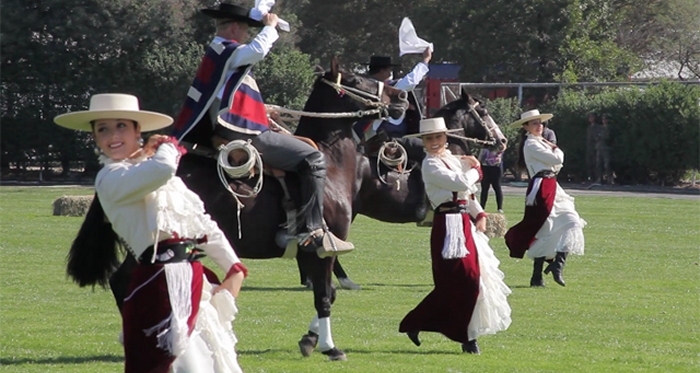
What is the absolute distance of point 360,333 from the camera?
1041 centimetres

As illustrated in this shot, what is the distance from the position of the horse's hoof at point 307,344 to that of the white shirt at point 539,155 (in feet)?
18.4

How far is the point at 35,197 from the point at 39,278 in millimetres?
15923

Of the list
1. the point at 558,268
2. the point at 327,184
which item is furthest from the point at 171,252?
the point at 558,268

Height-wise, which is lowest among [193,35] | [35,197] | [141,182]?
[35,197]

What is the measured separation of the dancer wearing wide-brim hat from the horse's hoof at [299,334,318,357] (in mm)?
3295

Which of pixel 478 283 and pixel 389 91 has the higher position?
pixel 389 91

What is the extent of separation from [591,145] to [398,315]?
24.0 meters

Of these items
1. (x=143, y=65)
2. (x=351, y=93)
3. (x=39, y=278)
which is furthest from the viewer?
(x=143, y=65)

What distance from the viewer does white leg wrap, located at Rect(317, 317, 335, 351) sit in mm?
9125

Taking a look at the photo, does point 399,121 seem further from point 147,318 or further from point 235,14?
point 147,318

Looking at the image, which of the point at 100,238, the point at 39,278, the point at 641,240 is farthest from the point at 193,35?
the point at 100,238

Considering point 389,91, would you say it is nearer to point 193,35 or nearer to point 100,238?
point 100,238

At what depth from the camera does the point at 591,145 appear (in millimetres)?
34562

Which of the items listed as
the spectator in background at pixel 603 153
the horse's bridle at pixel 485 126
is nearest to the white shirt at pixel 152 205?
the horse's bridle at pixel 485 126
